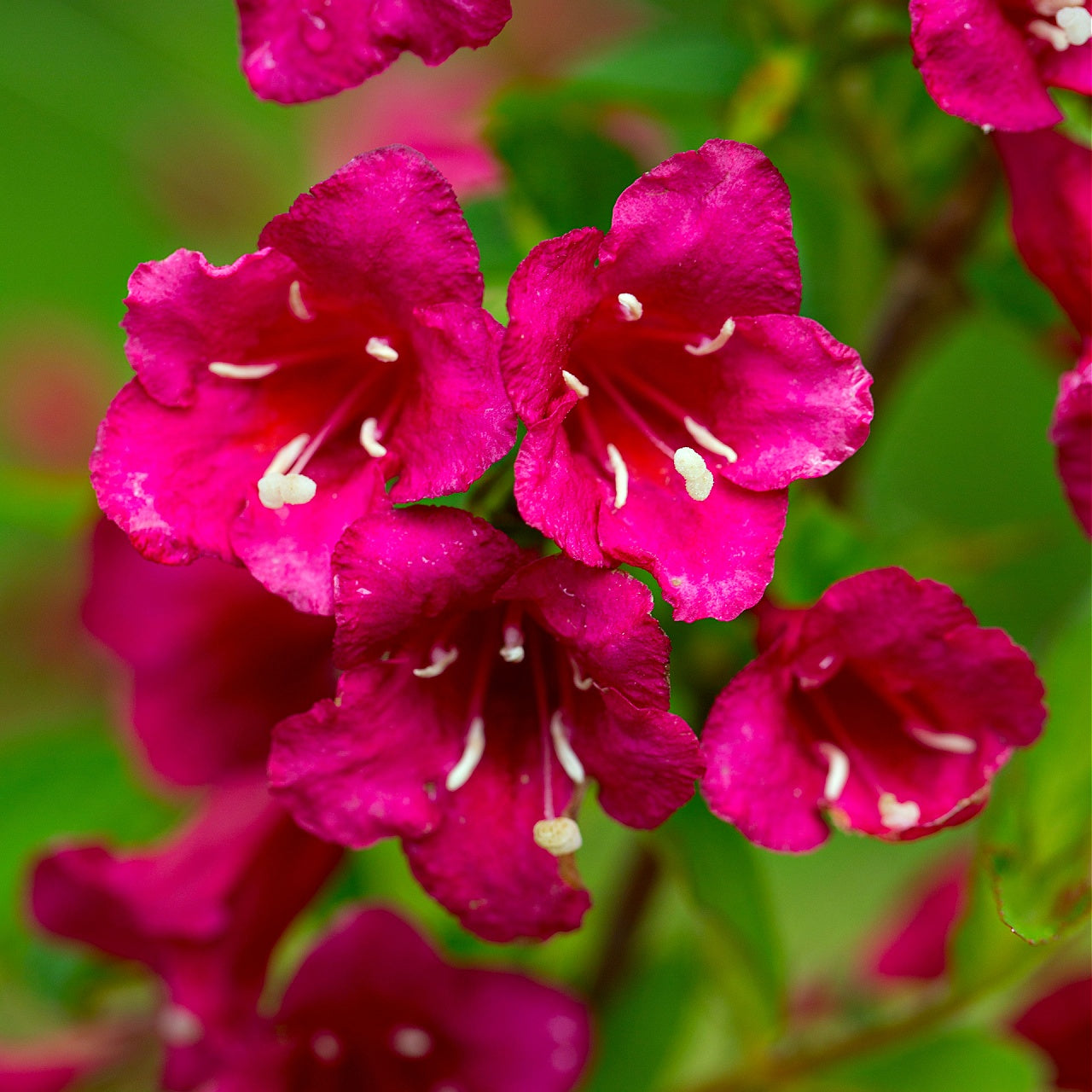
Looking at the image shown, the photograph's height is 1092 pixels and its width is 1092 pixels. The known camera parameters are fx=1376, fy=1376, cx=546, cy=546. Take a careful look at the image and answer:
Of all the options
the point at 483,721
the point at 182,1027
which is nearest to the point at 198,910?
the point at 182,1027

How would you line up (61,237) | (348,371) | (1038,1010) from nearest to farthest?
1. (348,371)
2. (1038,1010)
3. (61,237)

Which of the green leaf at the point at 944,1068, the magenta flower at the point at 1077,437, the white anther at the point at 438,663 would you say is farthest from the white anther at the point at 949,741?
the green leaf at the point at 944,1068

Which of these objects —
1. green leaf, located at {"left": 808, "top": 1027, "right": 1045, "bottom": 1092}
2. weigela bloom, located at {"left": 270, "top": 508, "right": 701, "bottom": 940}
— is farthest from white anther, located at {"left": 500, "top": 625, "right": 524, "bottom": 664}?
green leaf, located at {"left": 808, "top": 1027, "right": 1045, "bottom": 1092}

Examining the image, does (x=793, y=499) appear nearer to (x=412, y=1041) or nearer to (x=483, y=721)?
(x=483, y=721)

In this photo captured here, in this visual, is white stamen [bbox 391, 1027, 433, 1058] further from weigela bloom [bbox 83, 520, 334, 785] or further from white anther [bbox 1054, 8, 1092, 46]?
white anther [bbox 1054, 8, 1092, 46]

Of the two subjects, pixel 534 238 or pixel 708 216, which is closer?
pixel 708 216

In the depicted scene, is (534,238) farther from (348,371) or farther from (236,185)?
(236,185)

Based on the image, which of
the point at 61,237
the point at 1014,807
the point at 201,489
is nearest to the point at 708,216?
the point at 201,489

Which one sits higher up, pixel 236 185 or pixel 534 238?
pixel 534 238
